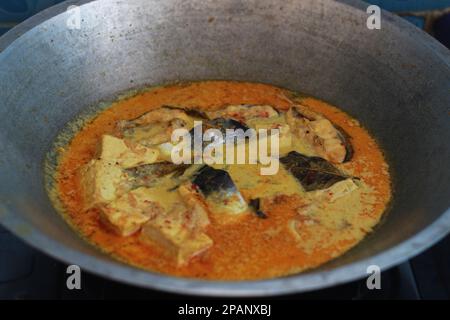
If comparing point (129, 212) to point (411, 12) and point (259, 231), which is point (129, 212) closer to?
point (259, 231)

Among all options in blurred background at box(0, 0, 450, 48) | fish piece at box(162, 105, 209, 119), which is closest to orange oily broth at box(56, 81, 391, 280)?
fish piece at box(162, 105, 209, 119)

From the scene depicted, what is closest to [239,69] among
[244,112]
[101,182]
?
[244,112]

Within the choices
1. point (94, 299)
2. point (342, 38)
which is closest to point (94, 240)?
point (94, 299)

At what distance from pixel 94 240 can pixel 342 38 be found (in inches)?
59.9

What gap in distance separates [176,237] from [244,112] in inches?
35.4

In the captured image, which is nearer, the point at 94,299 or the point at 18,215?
the point at 18,215

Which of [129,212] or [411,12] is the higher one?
[411,12]

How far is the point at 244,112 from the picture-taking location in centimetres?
261

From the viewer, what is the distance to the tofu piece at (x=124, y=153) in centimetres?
225

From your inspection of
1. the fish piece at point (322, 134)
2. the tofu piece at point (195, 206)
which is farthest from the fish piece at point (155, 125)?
the fish piece at point (322, 134)

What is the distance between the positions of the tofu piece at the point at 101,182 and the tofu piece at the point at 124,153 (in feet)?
0.14

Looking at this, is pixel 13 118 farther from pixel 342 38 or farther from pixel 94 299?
pixel 342 38

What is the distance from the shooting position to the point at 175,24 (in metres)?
2.75
